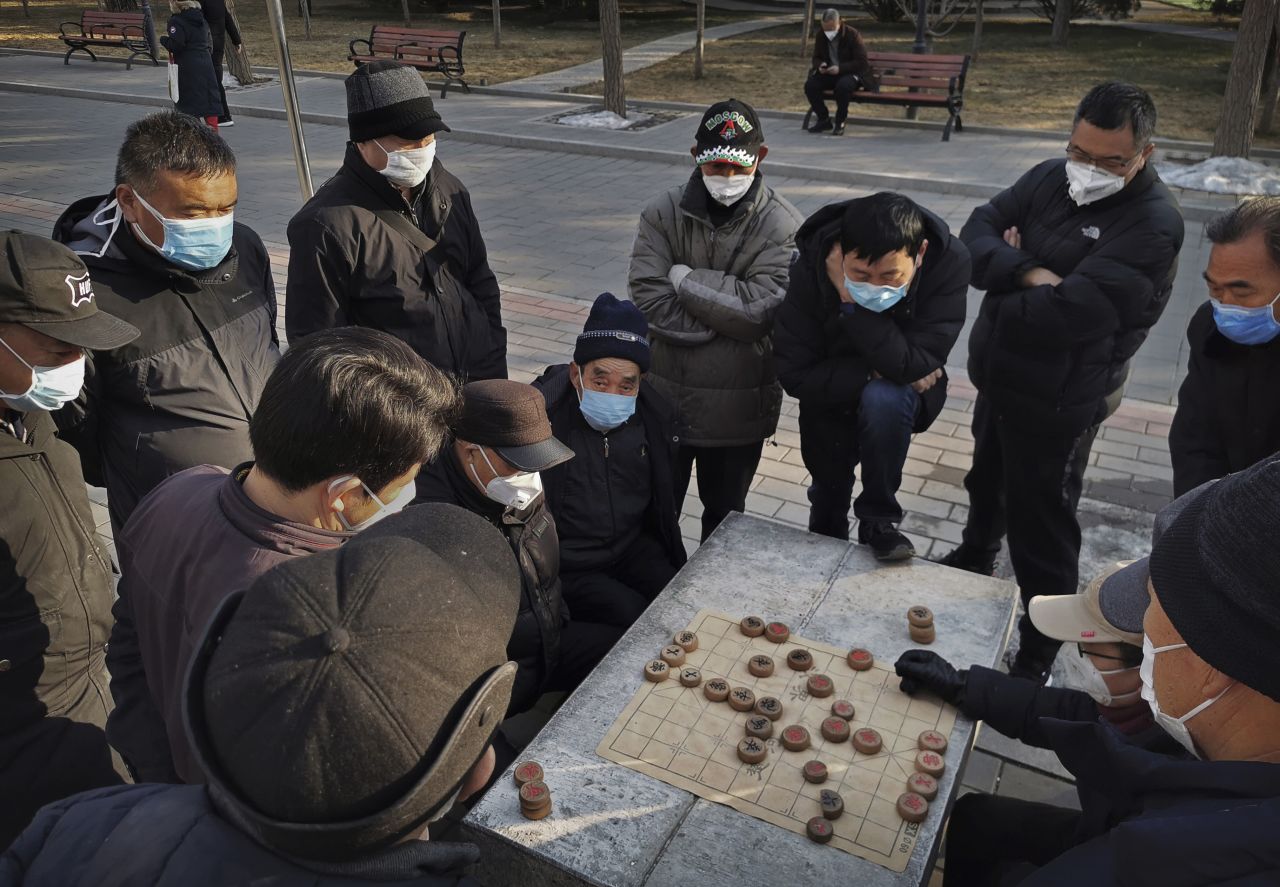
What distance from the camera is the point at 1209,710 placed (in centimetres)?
140

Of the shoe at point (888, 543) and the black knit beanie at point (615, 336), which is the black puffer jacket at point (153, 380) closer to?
the black knit beanie at point (615, 336)

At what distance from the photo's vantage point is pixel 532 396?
294cm

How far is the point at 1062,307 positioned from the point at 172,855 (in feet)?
9.80

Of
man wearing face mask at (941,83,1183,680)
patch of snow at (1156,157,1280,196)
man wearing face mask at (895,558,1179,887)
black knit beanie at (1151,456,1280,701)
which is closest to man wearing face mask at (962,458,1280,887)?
black knit beanie at (1151,456,1280,701)

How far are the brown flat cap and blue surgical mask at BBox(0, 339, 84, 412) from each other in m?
1.03

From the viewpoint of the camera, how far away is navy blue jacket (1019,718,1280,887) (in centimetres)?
116

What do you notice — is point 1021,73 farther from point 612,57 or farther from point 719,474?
point 719,474

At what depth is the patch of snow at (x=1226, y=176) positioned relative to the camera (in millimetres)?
9453

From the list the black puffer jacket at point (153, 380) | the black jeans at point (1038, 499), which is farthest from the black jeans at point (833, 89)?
the black puffer jacket at point (153, 380)

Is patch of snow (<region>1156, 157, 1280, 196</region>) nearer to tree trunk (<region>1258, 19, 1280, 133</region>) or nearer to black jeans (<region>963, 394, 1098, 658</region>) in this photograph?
tree trunk (<region>1258, 19, 1280, 133</region>)

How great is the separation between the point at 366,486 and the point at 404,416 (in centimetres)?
15

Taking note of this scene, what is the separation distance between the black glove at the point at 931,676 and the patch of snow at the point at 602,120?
11580mm

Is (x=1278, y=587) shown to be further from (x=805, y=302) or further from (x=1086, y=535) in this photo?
(x=1086, y=535)

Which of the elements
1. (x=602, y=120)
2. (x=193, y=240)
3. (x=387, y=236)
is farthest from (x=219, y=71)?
(x=193, y=240)
